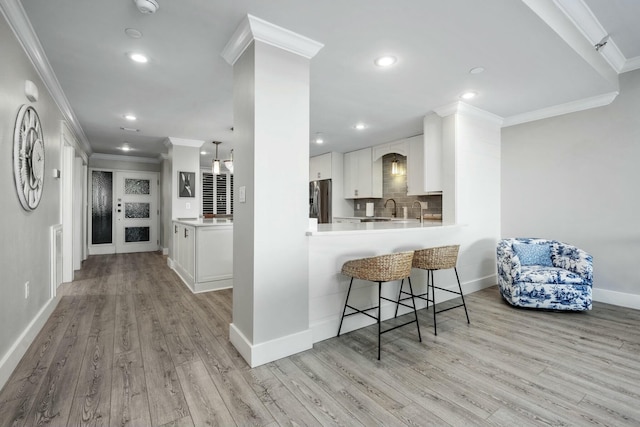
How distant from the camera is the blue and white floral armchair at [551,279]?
3168 millimetres

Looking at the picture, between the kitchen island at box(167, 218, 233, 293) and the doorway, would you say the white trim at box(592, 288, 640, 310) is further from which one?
the doorway

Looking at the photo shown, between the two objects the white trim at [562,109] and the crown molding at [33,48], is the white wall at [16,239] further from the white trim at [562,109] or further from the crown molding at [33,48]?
the white trim at [562,109]

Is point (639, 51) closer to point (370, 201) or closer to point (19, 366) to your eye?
point (370, 201)

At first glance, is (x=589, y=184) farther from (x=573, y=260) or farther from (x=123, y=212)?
(x=123, y=212)

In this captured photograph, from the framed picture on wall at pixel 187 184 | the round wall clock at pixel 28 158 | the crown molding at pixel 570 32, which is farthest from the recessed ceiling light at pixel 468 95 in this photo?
the framed picture on wall at pixel 187 184

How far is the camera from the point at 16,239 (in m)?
2.22

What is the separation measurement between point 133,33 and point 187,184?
370 centimetres

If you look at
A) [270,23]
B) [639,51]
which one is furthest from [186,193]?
[639,51]

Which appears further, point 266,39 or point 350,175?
point 350,175

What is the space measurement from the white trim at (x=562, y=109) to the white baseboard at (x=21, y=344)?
573cm

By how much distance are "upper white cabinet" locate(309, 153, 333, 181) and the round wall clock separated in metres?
4.93

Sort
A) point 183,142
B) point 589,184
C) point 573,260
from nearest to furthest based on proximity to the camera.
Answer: point 573,260 < point 589,184 < point 183,142

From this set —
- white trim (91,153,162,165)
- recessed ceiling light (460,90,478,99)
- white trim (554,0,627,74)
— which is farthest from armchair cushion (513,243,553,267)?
white trim (91,153,162,165)

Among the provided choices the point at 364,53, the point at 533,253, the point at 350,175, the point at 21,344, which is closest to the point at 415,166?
the point at 350,175
